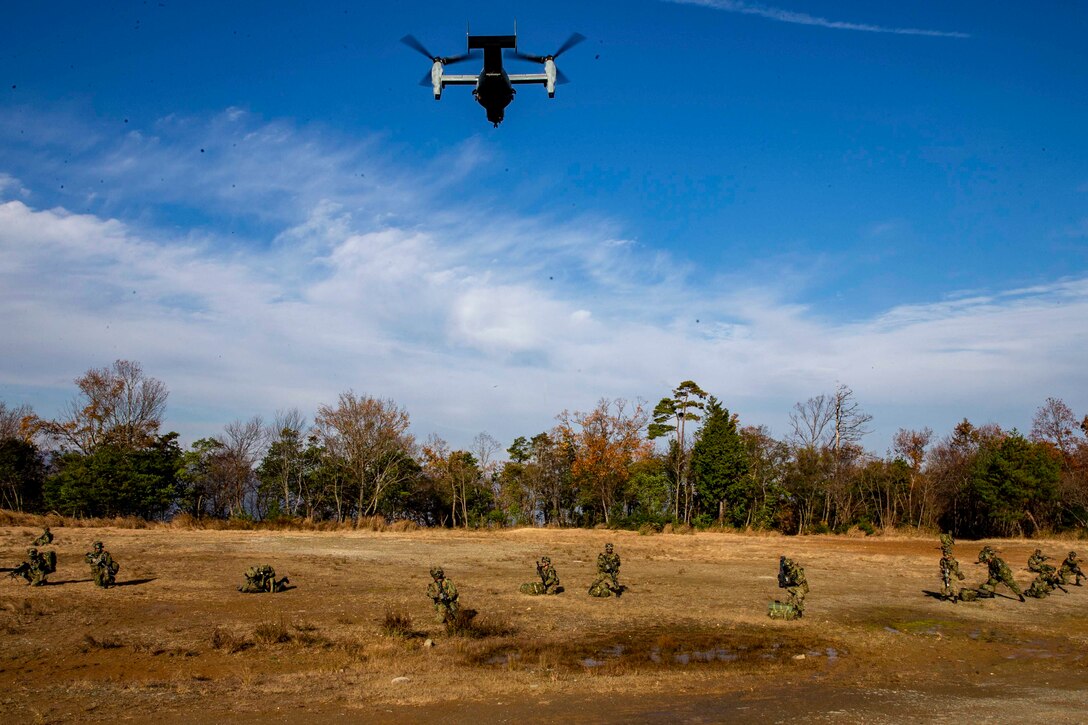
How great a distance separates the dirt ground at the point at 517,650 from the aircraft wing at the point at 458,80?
10.8 metres

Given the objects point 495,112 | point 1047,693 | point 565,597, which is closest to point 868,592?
point 565,597

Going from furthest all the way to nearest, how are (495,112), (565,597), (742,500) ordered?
1. (742,500)
2. (565,597)
3. (495,112)

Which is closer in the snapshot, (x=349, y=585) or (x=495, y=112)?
(x=495, y=112)

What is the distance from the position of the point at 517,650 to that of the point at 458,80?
11.5m

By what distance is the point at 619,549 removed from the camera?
37.3 meters

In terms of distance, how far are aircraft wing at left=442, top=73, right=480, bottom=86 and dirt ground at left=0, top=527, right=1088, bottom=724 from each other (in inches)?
426

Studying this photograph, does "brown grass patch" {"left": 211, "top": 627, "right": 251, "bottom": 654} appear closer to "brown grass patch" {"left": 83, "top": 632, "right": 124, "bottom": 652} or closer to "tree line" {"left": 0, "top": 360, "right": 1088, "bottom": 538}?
"brown grass patch" {"left": 83, "top": 632, "right": 124, "bottom": 652}

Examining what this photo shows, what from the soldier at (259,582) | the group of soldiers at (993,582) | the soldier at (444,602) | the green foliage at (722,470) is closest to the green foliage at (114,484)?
the soldier at (259,582)

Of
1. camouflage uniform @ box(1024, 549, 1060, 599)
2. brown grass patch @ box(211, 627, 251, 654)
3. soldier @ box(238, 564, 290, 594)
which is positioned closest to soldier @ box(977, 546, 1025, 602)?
camouflage uniform @ box(1024, 549, 1060, 599)

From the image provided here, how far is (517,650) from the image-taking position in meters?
14.5

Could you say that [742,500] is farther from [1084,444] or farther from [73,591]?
[73,591]

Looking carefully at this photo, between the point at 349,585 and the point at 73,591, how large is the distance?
23.9 feet

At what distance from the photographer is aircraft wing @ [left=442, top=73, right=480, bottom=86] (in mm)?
13180

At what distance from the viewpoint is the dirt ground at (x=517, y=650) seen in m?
10.5
